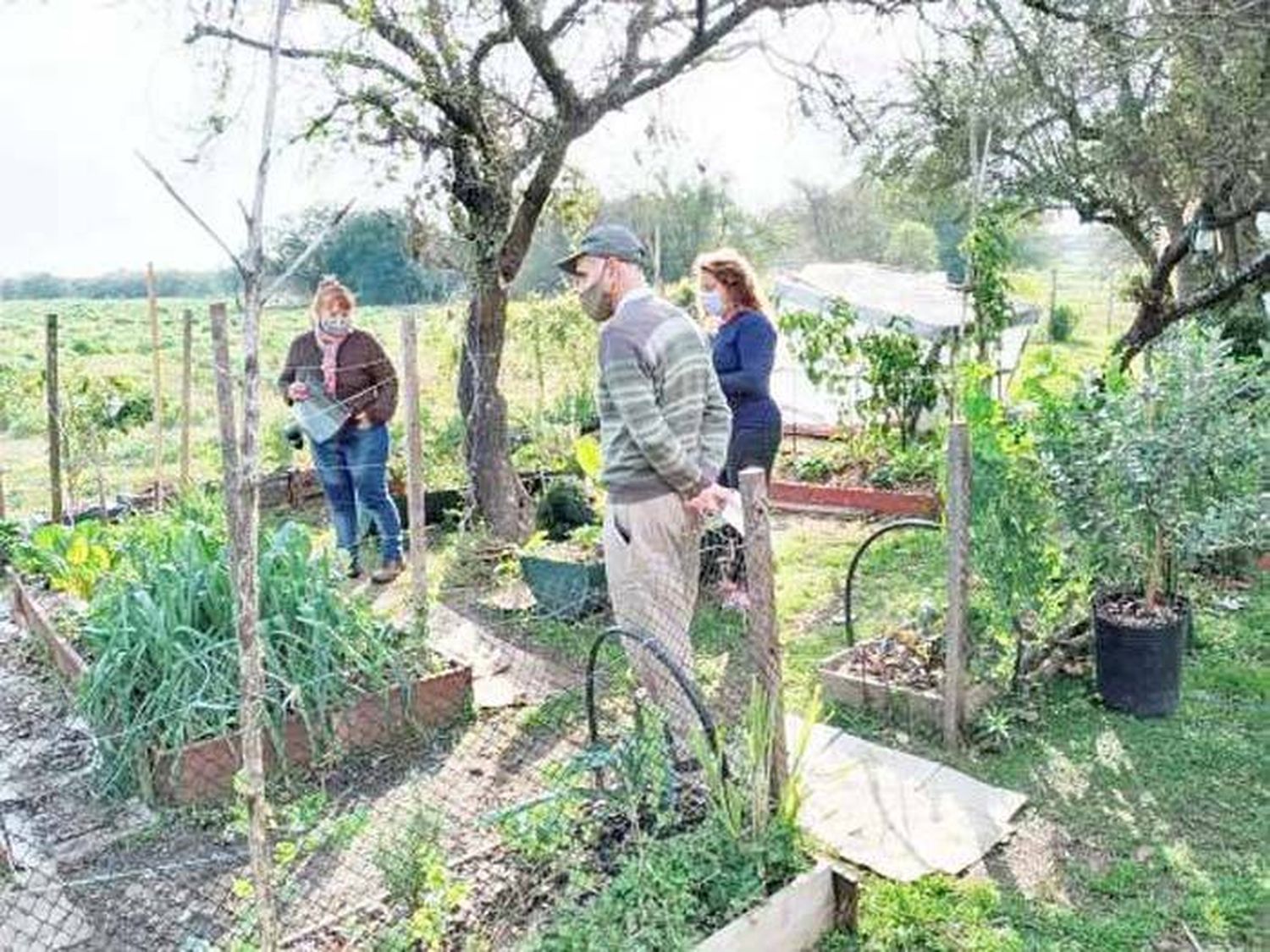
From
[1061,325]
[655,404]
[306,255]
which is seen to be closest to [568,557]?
[655,404]

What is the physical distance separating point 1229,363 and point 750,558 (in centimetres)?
239

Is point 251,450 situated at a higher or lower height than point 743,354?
lower

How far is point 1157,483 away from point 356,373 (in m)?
3.74

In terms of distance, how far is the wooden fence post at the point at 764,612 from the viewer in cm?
270

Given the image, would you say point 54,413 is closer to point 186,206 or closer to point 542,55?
point 542,55

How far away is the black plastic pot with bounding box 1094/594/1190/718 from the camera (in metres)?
3.90

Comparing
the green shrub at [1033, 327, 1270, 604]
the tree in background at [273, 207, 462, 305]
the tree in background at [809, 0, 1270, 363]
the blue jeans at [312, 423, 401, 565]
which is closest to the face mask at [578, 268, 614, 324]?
the tree in background at [273, 207, 462, 305]

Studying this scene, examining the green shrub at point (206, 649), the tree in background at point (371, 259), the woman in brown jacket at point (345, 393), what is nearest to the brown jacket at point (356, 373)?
the woman in brown jacket at point (345, 393)

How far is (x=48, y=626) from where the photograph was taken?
191 inches

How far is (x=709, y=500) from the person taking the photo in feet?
10.3

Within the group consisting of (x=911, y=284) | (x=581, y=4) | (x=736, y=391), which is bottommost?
(x=736, y=391)

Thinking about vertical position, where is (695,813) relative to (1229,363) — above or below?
below

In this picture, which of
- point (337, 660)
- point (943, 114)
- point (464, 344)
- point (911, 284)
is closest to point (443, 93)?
point (464, 344)

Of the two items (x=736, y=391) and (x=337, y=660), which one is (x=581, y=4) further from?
(x=337, y=660)
